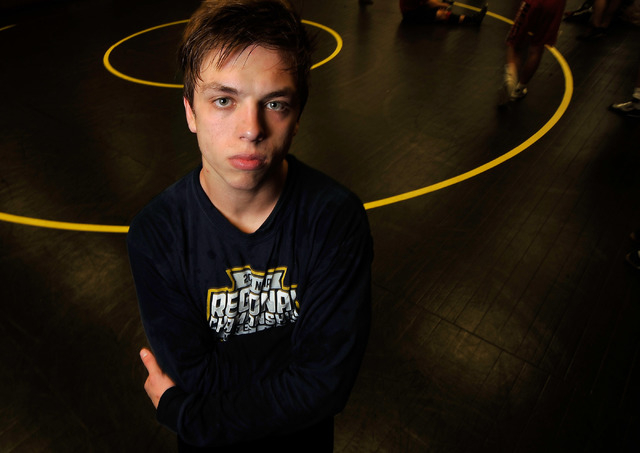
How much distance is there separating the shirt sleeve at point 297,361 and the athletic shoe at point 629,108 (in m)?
5.13

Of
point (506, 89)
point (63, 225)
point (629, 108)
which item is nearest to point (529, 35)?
point (506, 89)

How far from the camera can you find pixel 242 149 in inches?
40.1

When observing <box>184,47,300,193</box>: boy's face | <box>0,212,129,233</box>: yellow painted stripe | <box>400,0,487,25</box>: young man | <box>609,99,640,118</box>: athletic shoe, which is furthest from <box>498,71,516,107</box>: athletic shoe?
<box>184,47,300,193</box>: boy's face

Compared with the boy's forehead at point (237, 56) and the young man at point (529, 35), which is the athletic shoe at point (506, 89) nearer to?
the young man at point (529, 35)

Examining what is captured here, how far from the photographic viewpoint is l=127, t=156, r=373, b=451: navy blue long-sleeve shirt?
3.70ft

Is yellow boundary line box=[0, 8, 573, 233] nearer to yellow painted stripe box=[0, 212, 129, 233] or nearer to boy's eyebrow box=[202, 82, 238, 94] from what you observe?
yellow painted stripe box=[0, 212, 129, 233]

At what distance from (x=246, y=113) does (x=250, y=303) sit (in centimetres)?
60

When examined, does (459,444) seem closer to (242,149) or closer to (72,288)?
(242,149)

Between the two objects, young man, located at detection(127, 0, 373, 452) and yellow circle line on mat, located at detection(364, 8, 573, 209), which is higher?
young man, located at detection(127, 0, 373, 452)

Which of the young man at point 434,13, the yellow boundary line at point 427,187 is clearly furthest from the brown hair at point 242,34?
the young man at point 434,13

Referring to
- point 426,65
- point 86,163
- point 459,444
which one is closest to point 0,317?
point 86,163

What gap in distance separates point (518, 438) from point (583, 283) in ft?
4.46

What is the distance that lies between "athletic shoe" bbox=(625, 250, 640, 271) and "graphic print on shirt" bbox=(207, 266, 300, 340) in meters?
2.97

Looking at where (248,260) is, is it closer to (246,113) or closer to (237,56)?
(246,113)
